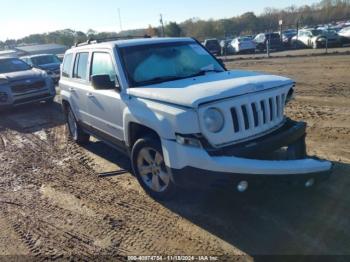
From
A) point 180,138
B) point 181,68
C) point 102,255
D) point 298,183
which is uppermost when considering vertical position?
point 181,68

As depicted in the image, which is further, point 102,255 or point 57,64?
point 57,64

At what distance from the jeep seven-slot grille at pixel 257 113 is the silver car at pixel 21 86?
9.63 metres

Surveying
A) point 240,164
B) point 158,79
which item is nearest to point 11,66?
point 158,79

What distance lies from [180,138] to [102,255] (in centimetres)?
142

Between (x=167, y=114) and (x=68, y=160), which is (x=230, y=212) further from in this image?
(x=68, y=160)

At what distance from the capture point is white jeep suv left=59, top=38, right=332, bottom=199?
12.3 ft

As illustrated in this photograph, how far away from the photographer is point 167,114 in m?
3.98

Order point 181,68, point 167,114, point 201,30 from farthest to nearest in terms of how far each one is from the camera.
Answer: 1. point 201,30
2. point 181,68
3. point 167,114

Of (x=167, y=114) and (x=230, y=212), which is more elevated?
(x=167, y=114)

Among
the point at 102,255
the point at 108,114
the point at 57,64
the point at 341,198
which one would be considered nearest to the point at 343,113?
the point at 341,198

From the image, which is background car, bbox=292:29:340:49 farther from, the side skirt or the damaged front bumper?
the damaged front bumper

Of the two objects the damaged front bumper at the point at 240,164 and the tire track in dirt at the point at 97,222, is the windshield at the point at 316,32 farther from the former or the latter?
the damaged front bumper at the point at 240,164

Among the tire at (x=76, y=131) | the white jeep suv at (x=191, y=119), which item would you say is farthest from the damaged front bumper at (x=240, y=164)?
the tire at (x=76, y=131)

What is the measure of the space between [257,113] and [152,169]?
4.84 ft
